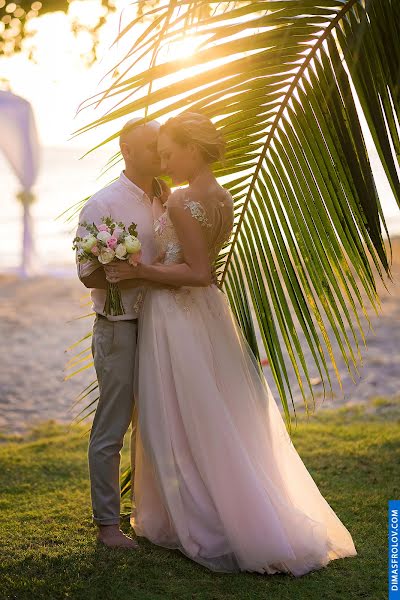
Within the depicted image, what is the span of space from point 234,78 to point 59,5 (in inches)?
136

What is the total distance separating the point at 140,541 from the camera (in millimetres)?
3797

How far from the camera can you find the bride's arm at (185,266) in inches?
135

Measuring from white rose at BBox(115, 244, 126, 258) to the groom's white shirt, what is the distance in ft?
1.22

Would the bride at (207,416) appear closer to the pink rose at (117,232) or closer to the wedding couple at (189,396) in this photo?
the wedding couple at (189,396)

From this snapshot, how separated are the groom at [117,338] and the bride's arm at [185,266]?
0.20 meters

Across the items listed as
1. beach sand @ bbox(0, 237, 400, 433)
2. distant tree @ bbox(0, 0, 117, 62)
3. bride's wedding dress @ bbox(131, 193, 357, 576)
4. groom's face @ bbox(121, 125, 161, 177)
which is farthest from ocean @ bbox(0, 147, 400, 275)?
bride's wedding dress @ bbox(131, 193, 357, 576)

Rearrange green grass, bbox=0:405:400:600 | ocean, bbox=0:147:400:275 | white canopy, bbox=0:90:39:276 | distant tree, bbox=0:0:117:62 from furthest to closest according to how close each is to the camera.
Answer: ocean, bbox=0:147:400:275 < white canopy, bbox=0:90:39:276 < distant tree, bbox=0:0:117:62 < green grass, bbox=0:405:400:600

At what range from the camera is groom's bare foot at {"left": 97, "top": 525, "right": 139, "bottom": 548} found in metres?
3.69

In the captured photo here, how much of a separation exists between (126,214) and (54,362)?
7.66 metres

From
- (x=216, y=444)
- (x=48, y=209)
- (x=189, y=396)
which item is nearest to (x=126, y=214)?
(x=189, y=396)

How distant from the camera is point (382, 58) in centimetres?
283

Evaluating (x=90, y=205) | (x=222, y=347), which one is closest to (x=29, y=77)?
(x=90, y=205)

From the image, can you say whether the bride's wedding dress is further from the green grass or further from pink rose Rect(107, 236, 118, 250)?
pink rose Rect(107, 236, 118, 250)

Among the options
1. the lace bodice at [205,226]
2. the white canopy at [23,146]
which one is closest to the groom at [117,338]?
the lace bodice at [205,226]
